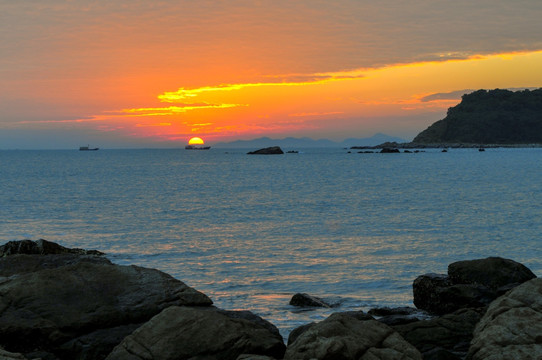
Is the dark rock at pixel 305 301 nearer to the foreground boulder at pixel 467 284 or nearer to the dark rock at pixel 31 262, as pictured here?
the foreground boulder at pixel 467 284

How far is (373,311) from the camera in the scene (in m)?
14.3

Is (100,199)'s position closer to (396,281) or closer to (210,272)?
(210,272)

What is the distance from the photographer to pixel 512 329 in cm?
934

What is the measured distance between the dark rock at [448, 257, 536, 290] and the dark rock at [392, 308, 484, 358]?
3700mm

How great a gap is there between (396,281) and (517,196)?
37.9 metres

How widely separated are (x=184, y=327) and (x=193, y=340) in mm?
294

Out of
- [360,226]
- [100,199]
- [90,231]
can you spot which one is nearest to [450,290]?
[360,226]

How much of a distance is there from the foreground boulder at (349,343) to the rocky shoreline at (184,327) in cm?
2

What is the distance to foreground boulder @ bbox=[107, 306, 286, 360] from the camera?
9023 mm

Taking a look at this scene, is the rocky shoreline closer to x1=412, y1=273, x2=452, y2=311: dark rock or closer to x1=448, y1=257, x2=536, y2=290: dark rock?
x1=412, y1=273, x2=452, y2=311: dark rock

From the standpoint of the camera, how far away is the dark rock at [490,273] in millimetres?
14852

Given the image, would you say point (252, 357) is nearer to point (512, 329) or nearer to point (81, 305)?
point (81, 305)

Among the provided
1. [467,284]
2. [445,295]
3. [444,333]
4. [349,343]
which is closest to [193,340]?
[349,343]

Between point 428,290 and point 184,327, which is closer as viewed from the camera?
point 184,327
